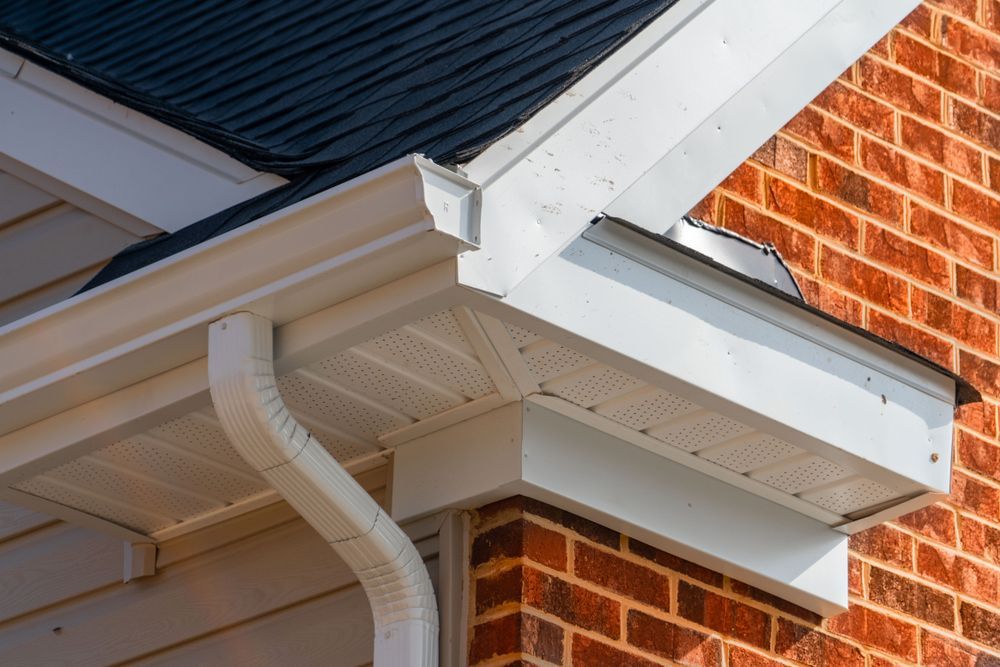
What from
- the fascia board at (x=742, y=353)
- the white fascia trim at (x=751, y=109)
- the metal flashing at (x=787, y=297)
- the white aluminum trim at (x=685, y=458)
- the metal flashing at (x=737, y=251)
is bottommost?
the white aluminum trim at (x=685, y=458)

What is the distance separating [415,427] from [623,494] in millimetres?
486

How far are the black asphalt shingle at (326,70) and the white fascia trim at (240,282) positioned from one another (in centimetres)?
18

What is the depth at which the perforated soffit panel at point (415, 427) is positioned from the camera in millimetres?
3879

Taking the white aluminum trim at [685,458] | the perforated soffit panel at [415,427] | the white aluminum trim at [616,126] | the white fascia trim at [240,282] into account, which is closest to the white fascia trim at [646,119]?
the white aluminum trim at [616,126]

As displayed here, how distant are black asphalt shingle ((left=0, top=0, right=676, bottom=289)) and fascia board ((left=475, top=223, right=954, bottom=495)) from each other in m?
0.35

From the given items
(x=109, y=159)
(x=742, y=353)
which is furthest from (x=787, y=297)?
(x=109, y=159)

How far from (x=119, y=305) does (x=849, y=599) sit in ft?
6.27

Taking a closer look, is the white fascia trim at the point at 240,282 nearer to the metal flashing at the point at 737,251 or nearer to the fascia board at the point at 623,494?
the fascia board at the point at 623,494

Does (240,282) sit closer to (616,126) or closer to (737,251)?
(616,126)

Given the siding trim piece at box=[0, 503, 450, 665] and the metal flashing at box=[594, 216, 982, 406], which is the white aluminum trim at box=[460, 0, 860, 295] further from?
the siding trim piece at box=[0, 503, 450, 665]

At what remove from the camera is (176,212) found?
16.3 feet

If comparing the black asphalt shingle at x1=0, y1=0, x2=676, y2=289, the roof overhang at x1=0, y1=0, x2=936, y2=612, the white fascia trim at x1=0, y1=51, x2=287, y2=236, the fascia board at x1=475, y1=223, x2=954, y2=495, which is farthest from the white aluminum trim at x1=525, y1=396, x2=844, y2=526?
the white fascia trim at x1=0, y1=51, x2=287, y2=236

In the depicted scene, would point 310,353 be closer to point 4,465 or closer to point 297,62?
point 4,465

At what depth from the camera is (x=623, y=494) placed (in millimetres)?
4125
